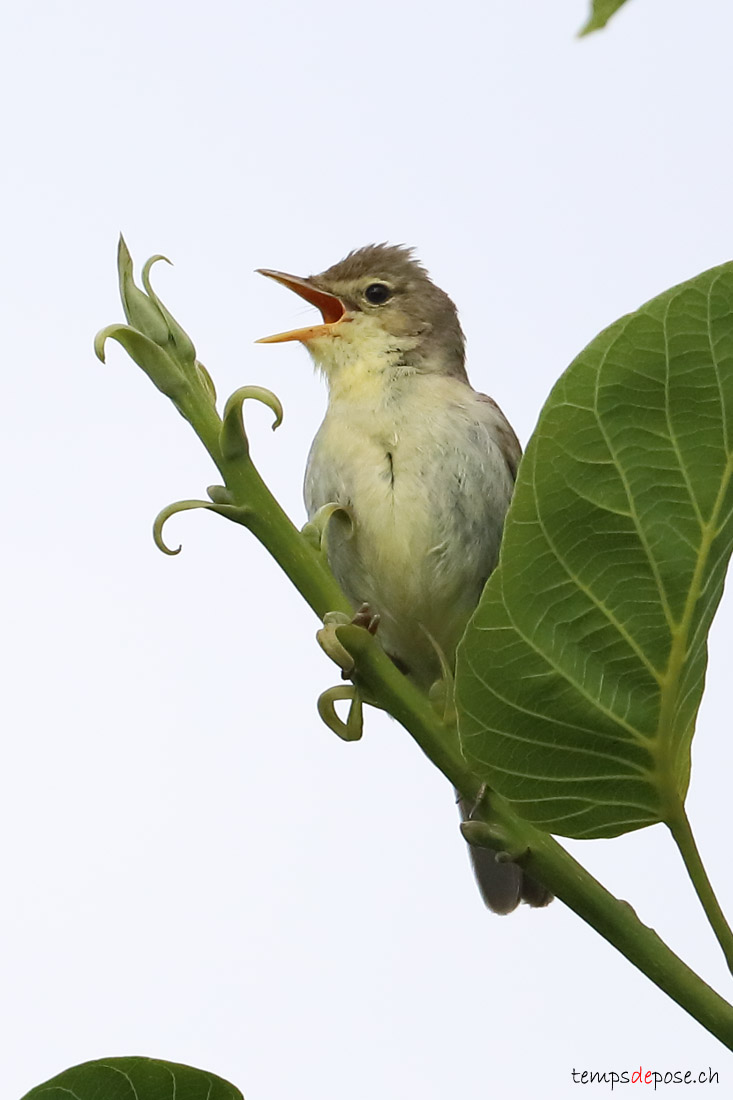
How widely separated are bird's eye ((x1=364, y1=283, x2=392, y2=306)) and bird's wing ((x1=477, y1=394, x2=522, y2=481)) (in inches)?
18.2

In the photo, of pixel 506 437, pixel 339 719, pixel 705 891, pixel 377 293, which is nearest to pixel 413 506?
pixel 506 437

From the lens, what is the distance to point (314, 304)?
421 cm

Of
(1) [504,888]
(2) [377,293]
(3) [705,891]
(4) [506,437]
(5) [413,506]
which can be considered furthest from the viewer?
(2) [377,293]

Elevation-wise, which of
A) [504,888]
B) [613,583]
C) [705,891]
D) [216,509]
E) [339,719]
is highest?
[216,509]

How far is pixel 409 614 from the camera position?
11.3 ft

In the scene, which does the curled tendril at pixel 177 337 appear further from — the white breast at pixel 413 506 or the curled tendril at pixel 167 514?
the white breast at pixel 413 506

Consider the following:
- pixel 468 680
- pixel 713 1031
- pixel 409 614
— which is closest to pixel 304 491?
pixel 409 614

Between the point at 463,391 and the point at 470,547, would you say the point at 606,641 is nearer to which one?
the point at 470,547

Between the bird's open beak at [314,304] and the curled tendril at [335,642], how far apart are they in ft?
8.05

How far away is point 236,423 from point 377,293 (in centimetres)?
302

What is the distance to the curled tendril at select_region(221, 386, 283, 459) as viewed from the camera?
1.29 m

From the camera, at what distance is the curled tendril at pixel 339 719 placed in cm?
148

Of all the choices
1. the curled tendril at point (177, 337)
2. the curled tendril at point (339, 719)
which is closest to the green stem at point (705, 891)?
the curled tendril at point (339, 719)

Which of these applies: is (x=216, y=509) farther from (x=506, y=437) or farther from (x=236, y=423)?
(x=506, y=437)
